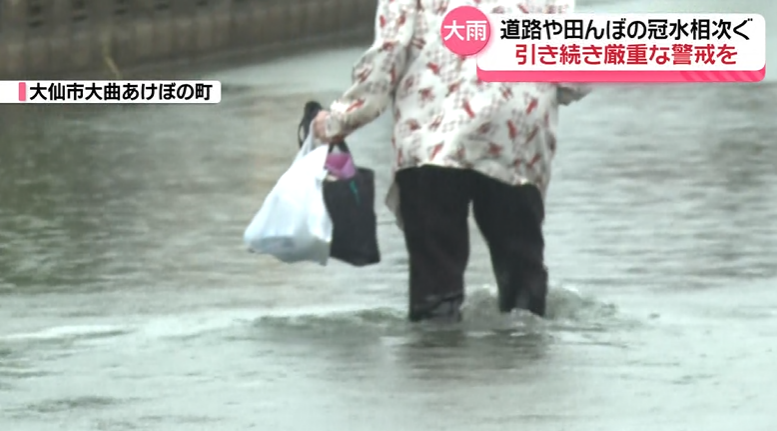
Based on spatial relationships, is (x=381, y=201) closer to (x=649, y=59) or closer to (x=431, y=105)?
(x=649, y=59)

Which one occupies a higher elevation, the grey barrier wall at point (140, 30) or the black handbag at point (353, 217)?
the grey barrier wall at point (140, 30)

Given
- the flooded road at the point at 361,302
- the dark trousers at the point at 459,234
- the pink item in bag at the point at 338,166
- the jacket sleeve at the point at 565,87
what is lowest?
the flooded road at the point at 361,302

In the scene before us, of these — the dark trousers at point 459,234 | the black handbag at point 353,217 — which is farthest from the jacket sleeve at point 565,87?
the black handbag at point 353,217

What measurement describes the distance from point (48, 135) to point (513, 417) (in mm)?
9331

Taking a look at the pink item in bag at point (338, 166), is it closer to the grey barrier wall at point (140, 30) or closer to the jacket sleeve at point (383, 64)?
the jacket sleeve at point (383, 64)

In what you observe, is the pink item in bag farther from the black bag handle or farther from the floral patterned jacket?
the floral patterned jacket
